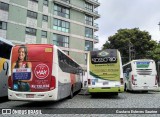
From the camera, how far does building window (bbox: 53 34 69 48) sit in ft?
144

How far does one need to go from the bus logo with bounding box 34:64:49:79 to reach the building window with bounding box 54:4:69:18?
3224 cm

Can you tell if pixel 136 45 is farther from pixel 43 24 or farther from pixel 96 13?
pixel 43 24

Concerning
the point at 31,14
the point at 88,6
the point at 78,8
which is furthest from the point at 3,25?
the point at 88,6

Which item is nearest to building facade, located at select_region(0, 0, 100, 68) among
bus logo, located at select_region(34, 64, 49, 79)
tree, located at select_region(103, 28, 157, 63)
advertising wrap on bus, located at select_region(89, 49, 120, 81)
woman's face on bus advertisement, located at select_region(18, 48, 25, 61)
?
tree, located at select_region(103, 28, 157, 63)

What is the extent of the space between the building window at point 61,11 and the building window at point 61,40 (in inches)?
146

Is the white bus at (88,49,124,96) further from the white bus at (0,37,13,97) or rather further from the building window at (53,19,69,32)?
the building window at (53,19,69,32)

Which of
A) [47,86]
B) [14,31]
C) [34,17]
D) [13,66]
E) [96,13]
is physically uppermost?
[96,13]

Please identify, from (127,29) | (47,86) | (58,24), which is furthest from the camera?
(127,29)

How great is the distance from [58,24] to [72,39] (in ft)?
13.1

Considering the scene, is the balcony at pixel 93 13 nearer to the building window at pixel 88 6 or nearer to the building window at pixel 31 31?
the building window at pixel 88 6

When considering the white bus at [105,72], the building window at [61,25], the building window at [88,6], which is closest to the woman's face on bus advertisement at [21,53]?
the white bus at [105,72]

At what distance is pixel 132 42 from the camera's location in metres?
55.6

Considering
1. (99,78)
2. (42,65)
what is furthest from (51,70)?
(99,78)

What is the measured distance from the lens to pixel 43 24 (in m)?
41.7
